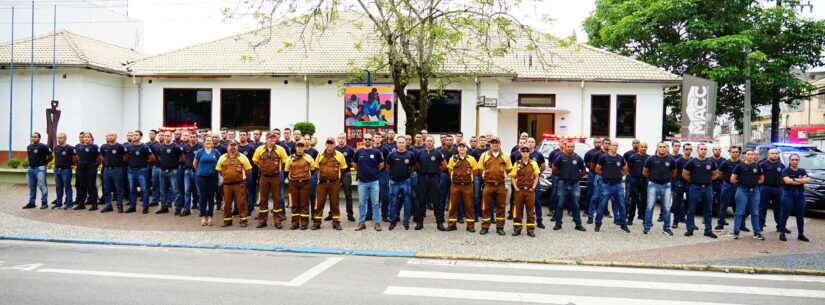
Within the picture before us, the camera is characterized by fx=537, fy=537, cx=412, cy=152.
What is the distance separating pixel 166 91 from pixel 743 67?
2578 centimetres

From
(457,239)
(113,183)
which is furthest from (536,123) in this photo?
(113,183)

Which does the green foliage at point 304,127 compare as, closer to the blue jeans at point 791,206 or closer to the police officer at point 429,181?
the police officer at point 429,181

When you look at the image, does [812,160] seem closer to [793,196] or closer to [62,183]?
[793,196]

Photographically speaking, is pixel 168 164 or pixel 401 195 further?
pixel 168 164

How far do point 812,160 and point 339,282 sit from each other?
45.1 feet

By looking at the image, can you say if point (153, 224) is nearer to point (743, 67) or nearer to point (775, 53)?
point (743, 67)

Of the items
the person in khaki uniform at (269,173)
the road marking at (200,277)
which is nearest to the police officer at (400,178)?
the person in khaki uniform at (269,173)

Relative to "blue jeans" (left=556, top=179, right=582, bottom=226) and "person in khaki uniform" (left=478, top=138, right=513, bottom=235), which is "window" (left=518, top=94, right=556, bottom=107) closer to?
"blue jeans" (left=556, top=179, right=582, bottom=226)

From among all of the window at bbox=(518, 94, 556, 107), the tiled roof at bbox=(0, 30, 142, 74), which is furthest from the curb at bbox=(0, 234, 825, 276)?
the window at bbox=(518, 94, 556, 107)

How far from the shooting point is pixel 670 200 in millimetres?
10945

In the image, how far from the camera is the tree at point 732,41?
24.7 meters

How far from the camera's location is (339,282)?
676 cm

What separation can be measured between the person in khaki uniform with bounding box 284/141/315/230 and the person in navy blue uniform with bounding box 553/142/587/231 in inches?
198

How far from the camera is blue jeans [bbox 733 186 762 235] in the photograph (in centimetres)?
1034
